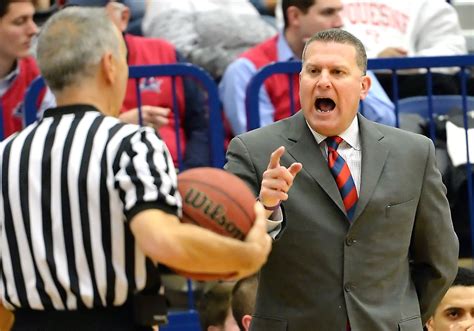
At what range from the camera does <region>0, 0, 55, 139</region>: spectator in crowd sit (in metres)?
7.49

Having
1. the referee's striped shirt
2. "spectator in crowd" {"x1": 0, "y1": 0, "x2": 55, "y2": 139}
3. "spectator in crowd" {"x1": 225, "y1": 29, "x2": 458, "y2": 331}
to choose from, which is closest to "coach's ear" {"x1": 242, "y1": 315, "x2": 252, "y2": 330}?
"spectator in crowd" {"x1": 225, "y1": 29, "x2": 458, "y2": 331}

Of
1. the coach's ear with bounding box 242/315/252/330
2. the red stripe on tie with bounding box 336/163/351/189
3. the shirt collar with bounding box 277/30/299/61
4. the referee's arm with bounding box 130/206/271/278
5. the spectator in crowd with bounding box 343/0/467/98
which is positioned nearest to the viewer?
the referee's arm with bounding box 130/206/271/278

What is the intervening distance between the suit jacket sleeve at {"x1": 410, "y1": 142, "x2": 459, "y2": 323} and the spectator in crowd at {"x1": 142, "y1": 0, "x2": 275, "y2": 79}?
10.4 ft

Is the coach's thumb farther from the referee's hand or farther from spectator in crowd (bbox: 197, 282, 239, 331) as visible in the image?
spectator in crowd (bbox: 197, 282, 239, 331)

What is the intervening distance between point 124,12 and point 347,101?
301cm

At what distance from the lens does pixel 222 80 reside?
7.75m

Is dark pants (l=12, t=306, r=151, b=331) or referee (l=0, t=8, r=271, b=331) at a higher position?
referee (l=0, t=8, r=271, b=331)

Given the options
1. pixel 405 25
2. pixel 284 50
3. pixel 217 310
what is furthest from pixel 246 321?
pixel 405 25

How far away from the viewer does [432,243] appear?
17.7ft

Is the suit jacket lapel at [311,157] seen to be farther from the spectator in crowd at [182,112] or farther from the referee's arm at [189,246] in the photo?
the spectator in crowd at [182,112]

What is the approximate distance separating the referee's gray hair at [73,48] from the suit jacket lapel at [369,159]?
1.54 metres

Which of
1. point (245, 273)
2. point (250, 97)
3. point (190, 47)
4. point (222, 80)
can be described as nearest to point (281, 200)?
point (245, 273)

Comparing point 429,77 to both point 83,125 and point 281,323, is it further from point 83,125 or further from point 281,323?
point 83,125

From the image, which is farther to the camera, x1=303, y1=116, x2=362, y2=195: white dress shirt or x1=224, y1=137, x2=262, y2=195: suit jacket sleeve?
x1=303, y1=116, x2=362, y2=195: white dress shirt
